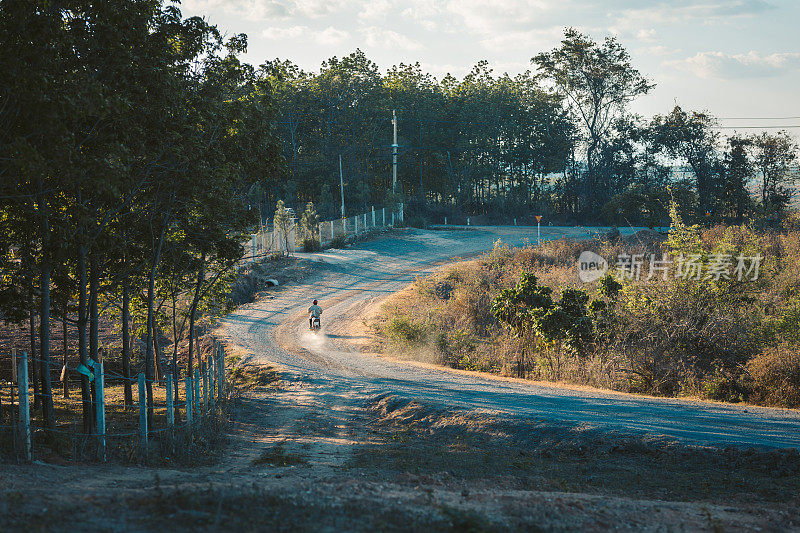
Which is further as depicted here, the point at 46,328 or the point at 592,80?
the point at 592,80

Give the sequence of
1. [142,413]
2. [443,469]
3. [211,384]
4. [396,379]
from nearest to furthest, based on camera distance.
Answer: [443,469] < [142,413] < [211,384] < [396,379]

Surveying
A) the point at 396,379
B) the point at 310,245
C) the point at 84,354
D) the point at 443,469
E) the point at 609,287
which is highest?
the point at 310,245

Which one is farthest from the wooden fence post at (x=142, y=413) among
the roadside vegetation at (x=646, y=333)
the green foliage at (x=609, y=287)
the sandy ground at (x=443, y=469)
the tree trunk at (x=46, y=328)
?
the green foliage at (x=609, y=287)

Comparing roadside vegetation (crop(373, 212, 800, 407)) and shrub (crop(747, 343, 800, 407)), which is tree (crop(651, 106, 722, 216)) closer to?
roadside vegetation (crop(373, 212, 800, 407))

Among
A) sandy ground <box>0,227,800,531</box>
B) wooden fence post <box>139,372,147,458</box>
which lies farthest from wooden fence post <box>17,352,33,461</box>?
wooden fence post <box>139,372,147,458</box>

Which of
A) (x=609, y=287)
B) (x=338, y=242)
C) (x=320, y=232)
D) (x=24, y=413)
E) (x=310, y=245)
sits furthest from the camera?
(x=338, y=242)

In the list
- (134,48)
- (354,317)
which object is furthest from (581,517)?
(354,317)

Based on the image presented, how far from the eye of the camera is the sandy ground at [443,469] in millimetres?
6824

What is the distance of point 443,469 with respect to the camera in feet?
34.9

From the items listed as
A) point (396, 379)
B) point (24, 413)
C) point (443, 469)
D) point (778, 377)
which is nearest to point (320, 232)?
point (396, 379)

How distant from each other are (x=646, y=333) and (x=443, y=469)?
11.4 meters

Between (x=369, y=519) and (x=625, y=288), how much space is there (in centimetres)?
1628

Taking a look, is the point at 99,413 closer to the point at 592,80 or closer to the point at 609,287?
the point at 609,287

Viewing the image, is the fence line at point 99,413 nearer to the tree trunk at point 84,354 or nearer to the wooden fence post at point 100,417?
the wooden fence post at point 100,417
